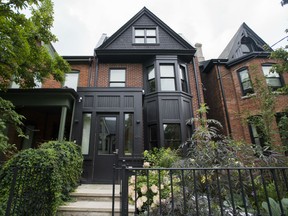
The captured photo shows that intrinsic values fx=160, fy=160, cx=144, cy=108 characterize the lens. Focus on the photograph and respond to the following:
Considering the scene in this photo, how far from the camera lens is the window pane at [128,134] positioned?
6.73 m

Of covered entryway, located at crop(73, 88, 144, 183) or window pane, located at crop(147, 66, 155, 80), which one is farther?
window pane, located at crop(147, 66, 155, 80)

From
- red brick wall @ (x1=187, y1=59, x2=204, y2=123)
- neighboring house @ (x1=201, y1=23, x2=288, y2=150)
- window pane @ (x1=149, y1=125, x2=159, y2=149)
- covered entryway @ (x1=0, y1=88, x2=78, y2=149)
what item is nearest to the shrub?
covered entryway @ (x1=0, y1=88, x2=78, y2=149)

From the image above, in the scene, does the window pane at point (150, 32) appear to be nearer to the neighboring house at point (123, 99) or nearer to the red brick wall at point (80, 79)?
the neighboring house at point (123, 99)

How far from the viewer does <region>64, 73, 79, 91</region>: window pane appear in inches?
368

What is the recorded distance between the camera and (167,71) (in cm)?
881

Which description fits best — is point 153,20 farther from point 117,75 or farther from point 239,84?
point 239,84

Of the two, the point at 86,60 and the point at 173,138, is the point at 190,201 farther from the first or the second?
the point at 86,60

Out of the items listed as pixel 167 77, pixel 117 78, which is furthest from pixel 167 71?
pixel 117 78

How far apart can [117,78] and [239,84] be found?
7.24 m

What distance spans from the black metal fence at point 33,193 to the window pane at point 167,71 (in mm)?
6815

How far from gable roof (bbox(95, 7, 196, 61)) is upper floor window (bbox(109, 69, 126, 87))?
1.01 meters

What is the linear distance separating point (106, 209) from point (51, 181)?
4.73 feet

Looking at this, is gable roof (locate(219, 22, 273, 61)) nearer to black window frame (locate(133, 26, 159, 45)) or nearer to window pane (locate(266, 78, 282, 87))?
window pane (locate(266, 78, 282, 87))

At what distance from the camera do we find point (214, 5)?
8.71 meters
